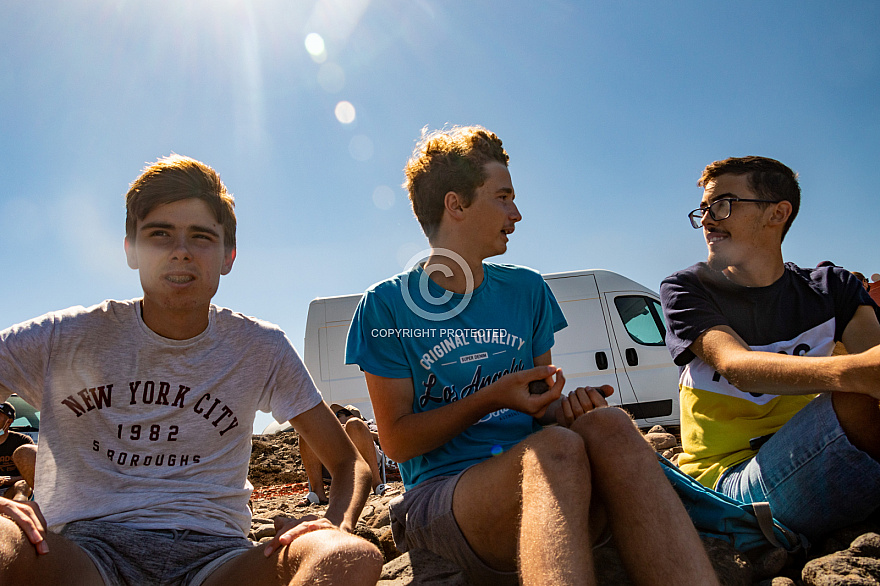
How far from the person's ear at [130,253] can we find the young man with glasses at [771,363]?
7.77ft

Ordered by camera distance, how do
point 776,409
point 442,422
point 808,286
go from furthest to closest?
point 808,286 → point 776,409 → point 442,422

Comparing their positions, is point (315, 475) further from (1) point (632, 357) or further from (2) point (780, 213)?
(1) point (632, 357)

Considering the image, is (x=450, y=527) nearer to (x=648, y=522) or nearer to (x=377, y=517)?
(x=648, y=522)

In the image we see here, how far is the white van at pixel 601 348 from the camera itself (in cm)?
941

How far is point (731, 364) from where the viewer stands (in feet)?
7.09

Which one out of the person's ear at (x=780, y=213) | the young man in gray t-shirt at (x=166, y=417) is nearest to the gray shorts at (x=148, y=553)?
the young man in gray t-shirt at (x=166, y=417)

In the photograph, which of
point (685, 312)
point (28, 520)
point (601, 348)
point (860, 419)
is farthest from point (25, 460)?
point (601, 348)

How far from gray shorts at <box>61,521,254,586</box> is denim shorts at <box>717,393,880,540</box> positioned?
1.92 meters

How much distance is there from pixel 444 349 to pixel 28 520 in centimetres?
142

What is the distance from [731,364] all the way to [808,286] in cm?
84

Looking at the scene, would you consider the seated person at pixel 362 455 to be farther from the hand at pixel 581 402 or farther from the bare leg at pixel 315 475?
the hand at pixel 581 402

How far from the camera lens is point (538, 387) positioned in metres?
1.95

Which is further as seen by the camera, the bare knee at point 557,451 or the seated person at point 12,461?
the seated person at point 12,461

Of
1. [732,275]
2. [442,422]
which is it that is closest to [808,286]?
[732,275]
